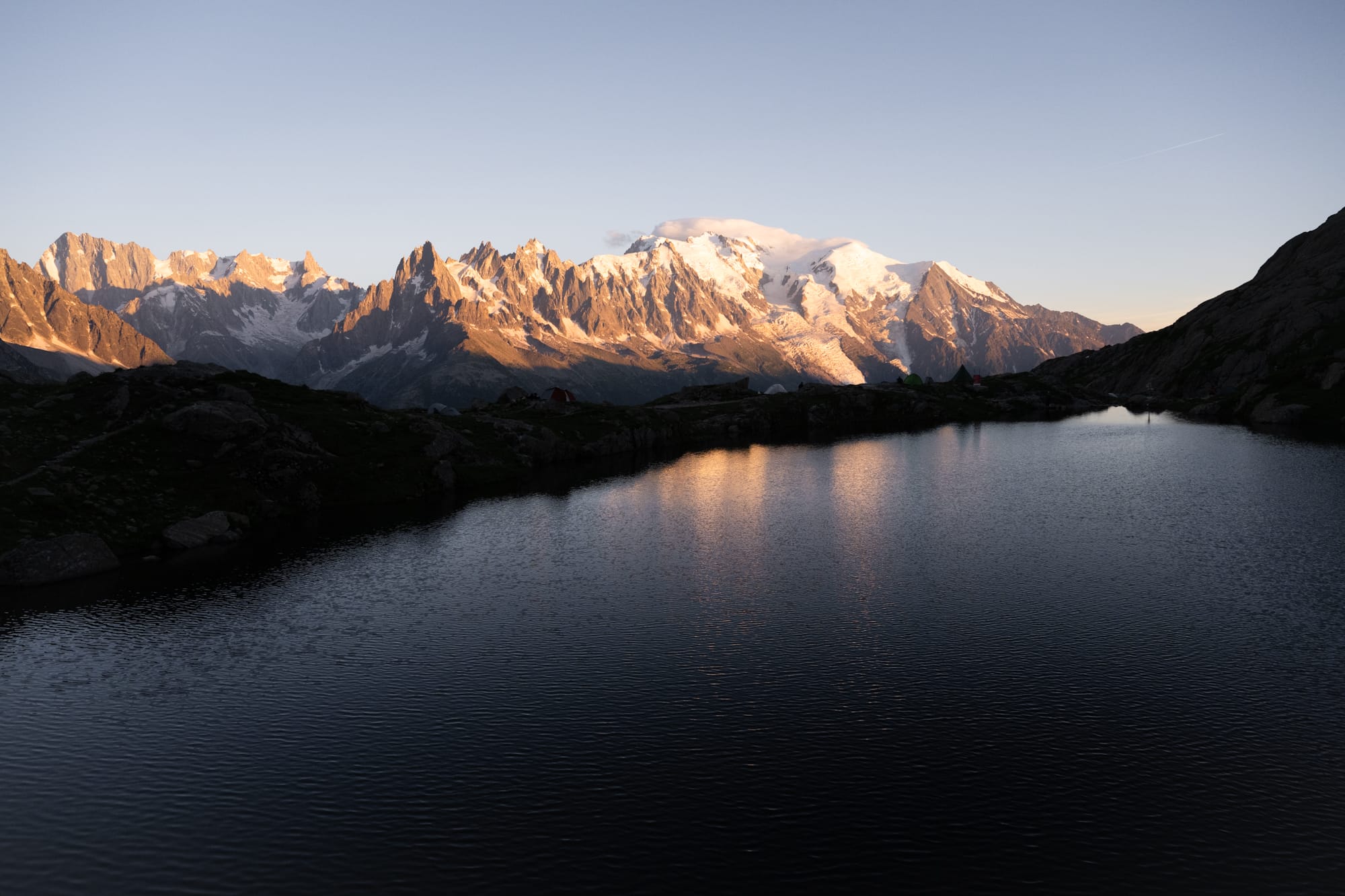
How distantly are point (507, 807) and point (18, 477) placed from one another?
3303 inches

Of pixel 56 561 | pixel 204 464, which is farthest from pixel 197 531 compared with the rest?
pixel 204 464

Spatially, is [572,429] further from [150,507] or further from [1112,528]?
[1112,528]

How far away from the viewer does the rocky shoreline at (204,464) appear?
8519 cm

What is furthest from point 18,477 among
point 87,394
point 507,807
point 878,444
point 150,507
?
point 878,444

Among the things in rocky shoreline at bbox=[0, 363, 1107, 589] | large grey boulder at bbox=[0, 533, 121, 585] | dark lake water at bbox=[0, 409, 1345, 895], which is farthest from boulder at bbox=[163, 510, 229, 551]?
dark lake water at bbox=[0, 409, 1345, 895]

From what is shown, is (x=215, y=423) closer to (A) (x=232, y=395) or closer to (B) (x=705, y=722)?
(A) (x=232, y=395)

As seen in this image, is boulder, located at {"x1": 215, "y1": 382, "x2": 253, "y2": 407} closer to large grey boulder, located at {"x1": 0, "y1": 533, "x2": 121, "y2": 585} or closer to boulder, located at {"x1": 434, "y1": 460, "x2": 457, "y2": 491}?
boulder, located at {"x1": 434, "y1": 460, "x2": 457, "y2": 491}

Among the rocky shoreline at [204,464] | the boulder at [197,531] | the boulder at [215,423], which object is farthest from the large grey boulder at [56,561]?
the boulder at [215,423]

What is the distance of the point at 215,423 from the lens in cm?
11225

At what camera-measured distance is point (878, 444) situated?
620ft

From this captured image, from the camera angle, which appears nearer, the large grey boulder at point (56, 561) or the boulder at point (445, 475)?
the large grey boulder at point (56, 561)

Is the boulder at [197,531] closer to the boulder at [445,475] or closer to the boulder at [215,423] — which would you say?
the boulder at [215,423]

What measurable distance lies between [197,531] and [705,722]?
7298 centimetres

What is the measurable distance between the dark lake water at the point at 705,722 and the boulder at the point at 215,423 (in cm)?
4053
